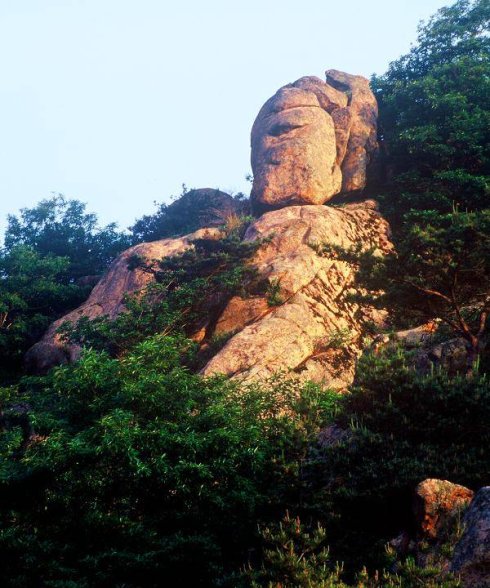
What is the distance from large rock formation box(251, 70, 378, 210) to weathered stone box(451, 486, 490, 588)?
25.8m

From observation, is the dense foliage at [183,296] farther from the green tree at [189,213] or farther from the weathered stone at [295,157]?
the green tree at [189,213]

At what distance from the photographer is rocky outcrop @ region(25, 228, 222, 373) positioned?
28375mm

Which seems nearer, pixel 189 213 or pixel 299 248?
pixel 299 248

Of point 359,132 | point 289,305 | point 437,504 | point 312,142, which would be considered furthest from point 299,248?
point 437,504

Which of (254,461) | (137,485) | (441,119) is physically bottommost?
(254,461)

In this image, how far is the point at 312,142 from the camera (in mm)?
32906

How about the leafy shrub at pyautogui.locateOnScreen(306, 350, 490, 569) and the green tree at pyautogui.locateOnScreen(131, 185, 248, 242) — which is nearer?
the leafy shrub at pyautogui.locateOnScreen(306, 350, 490, 569)

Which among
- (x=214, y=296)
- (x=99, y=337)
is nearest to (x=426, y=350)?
(x=214, y=296)

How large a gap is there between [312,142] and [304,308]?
14.8 metres

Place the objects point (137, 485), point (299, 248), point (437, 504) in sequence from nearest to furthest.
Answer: point (437, 504), point (137, 485), point (299, 248)

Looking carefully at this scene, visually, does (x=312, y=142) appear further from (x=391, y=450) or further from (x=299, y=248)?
(x=391, y=450)

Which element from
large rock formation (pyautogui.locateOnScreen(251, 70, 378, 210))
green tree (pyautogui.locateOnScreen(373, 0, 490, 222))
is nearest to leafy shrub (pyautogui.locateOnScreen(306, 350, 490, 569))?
green tree (pyautogui.locateOnScreen(373, 0, 490, 222))

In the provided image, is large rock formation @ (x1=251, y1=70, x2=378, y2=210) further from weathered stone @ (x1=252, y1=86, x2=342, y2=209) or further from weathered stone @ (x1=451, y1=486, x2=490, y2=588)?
weathered stone @ (x1=451, y1=486, x2=490, y2=588)

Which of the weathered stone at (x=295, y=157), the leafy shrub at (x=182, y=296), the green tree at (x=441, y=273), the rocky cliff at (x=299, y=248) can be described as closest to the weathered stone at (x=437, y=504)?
the green tree at (x=441, y=273)
